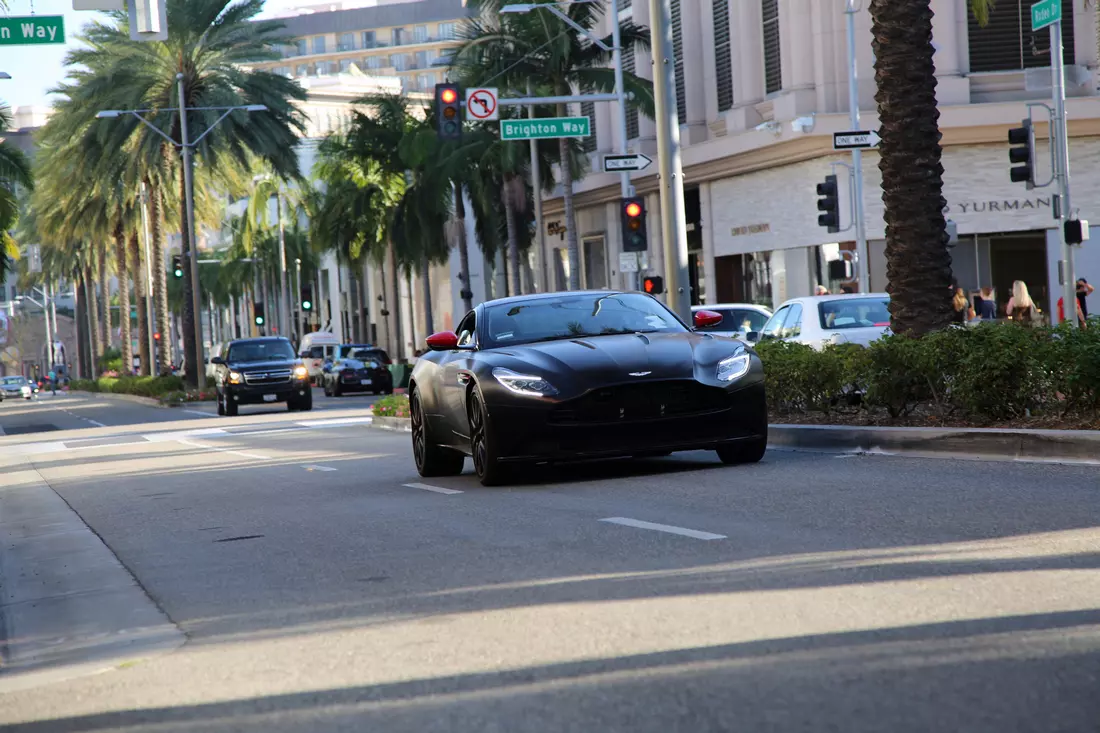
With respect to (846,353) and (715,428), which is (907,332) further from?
(715,428)

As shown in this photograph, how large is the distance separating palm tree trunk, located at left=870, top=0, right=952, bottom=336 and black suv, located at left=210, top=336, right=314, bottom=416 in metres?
24.2

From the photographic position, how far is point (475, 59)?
151ft

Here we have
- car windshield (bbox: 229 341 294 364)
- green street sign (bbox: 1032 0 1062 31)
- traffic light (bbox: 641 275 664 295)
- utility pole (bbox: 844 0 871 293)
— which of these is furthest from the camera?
car windshield (bbox: 229 341 294 364)

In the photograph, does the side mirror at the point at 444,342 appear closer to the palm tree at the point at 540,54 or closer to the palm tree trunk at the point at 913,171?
the palm tree trunk at the point at 913,171

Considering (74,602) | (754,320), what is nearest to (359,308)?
(754,320)

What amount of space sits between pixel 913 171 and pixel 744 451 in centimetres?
524

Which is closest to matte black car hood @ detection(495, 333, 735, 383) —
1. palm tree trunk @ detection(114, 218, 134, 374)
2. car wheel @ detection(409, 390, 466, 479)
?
car wheel @ detection(409, 390, 466, 479)

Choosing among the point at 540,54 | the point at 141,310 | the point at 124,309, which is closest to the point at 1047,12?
the point at 540,54

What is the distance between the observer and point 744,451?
43.5 ft

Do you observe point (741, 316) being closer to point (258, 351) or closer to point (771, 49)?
point (258, 351)

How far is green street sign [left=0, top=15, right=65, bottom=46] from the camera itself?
20031mm

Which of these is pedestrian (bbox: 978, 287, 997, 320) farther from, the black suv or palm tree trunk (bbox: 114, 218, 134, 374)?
palm tree trunk (bbox: 114, 218, 134, 374)

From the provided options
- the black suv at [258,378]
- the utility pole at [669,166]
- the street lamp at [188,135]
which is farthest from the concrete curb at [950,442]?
the street lamp at [188,135]

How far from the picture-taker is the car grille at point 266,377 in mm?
39062
